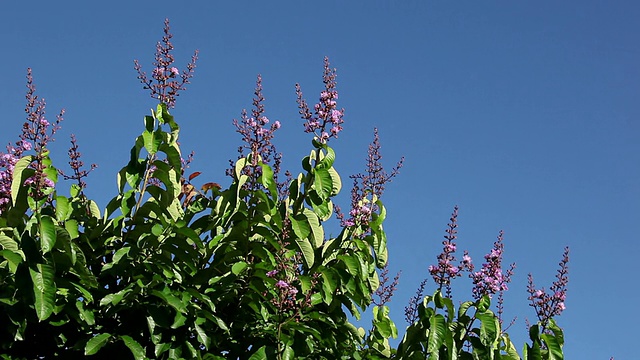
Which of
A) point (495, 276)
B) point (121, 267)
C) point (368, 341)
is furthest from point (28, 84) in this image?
point (495, 276)

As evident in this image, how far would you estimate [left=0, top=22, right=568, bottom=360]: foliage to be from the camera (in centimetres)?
388

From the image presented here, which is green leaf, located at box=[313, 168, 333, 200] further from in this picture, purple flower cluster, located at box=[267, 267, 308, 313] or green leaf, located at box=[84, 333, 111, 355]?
green leaf, located at box=[84, 333, 111, 355]

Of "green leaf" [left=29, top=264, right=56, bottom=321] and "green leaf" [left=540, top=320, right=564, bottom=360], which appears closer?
"green leaf" [left=29, top=264, right=56, bottom=321]

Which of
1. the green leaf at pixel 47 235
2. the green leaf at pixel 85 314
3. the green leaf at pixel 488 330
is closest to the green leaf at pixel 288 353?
the green leaf at pixel 85 314

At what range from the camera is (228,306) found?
14.1ft

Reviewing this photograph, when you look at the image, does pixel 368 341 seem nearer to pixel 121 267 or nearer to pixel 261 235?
pixel 261 235

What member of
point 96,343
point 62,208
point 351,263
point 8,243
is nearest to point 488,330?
point 351,263

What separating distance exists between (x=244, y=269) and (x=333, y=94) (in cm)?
100

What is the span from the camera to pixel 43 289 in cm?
362

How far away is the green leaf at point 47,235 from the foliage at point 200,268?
6cm

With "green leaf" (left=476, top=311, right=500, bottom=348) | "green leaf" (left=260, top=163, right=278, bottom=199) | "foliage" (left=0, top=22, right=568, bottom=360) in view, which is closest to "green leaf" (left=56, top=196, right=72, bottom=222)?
"foliage" (left=0, top=22, right=568, bottom=360)

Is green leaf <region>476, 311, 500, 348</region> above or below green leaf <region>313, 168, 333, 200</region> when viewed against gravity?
below

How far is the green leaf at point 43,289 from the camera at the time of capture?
361 cm

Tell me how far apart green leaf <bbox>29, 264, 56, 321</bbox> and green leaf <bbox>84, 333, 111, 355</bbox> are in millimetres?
280
